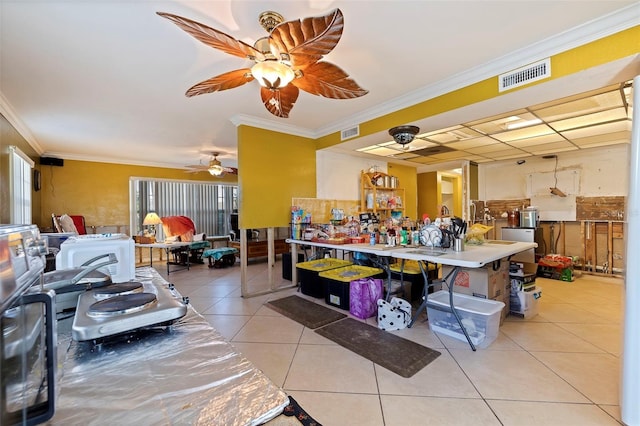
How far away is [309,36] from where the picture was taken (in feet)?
5.25

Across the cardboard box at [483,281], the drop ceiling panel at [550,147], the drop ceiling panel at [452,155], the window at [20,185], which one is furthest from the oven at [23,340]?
the drop ceiling panel at [550,147]

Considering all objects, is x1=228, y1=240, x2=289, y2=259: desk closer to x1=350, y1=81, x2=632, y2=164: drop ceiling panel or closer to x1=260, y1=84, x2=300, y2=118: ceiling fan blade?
x1=350, y1=81, x2=632, y2=164: drop ceiling panel

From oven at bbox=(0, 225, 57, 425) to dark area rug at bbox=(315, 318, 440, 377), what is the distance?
2.05 m

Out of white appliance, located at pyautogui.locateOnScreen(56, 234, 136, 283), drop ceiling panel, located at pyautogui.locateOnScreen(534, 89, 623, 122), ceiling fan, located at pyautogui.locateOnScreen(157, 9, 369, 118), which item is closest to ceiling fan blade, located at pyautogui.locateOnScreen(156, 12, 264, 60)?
ceiling fan, located at pyautogui.locateOnScreen(157, 9, 369, 118)

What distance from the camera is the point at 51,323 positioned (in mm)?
596

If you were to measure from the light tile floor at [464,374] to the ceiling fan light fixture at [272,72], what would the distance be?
215 cm

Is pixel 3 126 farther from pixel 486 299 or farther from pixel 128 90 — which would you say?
pixel 486 299

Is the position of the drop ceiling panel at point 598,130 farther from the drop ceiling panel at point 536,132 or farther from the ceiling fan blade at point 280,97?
the ceiling fan blade at point 280,97

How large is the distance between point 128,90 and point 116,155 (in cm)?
406

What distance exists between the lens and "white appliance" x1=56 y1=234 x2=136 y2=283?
1416mm

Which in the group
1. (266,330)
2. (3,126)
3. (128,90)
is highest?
(128,90)

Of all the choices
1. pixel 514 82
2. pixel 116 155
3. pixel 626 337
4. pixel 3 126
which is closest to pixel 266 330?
pixel 626 337

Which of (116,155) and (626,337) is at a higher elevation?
(116,155)

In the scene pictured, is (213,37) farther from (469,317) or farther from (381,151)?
(381,151)
